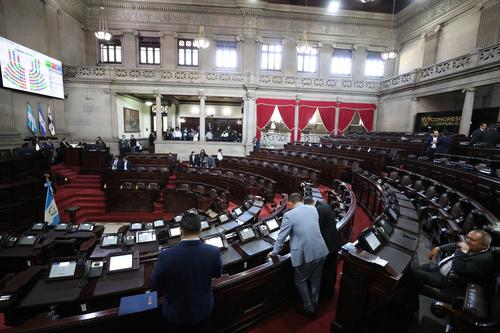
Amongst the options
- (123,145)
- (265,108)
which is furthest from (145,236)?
(265,108)

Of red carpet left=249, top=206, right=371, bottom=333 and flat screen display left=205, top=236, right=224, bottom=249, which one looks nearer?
red carpet left=249, top=206, right=371, bottom=333

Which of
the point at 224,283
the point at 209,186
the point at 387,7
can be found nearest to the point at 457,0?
the point at 387,7

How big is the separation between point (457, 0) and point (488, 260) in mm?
15215

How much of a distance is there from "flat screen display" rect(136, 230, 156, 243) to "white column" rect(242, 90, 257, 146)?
11.4m

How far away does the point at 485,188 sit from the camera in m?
4.41

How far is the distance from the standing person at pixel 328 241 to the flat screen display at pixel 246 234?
3.29ft

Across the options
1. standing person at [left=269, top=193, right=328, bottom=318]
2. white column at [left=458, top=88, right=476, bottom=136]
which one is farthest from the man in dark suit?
white column at [left=458, top=88, right=476, bottom=136]

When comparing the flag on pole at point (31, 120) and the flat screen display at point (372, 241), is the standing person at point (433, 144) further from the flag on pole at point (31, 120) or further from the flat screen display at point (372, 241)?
the flag on pole at point (31, 120)

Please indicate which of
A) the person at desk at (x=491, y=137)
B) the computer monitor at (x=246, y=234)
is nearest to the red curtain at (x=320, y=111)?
the person at desk at (x=491, y=137)

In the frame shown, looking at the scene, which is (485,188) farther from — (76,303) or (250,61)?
(250,61)

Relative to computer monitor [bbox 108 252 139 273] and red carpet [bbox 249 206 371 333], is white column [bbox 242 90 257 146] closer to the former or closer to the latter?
computer monitor [bbox 108 252 139 273]

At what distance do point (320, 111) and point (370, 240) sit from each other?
547 inches

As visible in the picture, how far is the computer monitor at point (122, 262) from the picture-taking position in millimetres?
2582

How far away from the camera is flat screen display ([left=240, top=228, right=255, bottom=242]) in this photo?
3160 millimetres
